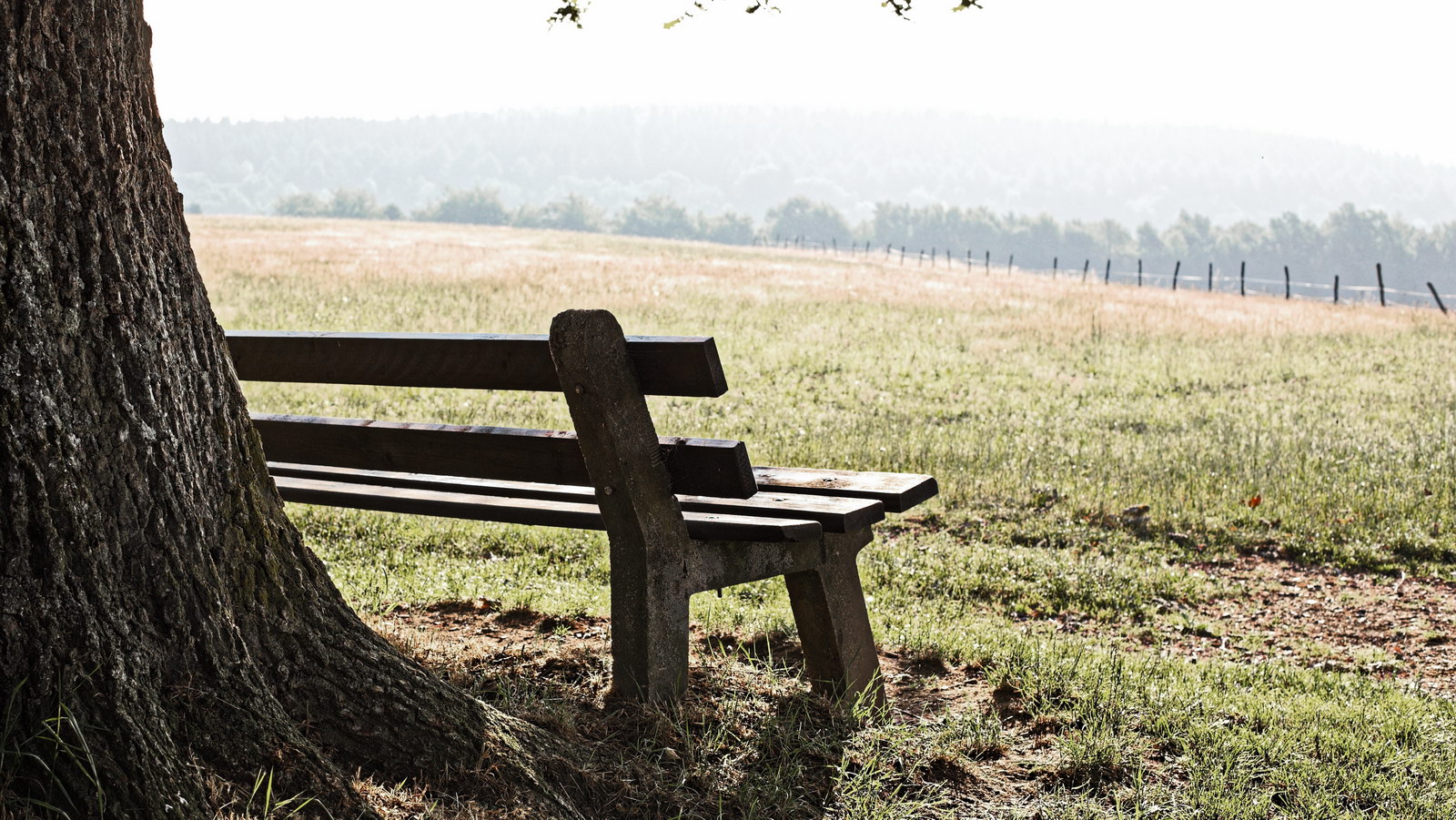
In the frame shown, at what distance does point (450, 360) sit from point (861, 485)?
53.4 inches

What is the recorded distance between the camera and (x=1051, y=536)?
25.1 feet

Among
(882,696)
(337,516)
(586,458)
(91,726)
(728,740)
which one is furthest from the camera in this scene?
(337,516)

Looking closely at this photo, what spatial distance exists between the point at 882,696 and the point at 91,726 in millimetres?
2481

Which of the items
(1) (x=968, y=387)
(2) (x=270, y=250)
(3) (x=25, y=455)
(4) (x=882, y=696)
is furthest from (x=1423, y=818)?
(2) (x=270, y=250)

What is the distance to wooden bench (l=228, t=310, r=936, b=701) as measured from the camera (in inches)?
119

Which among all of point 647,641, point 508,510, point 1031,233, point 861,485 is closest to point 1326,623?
point 861,485

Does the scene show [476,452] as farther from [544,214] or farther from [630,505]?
[544,214]

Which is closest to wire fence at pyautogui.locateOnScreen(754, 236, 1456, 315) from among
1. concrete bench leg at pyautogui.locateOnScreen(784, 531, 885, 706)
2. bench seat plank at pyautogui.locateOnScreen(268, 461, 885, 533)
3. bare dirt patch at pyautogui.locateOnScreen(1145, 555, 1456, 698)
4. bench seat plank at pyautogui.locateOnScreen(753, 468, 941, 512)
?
bare dirt patch at pyautogui.locateOnScreen(1145, 555, 1456, 698)

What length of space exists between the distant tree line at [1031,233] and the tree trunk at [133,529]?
140m

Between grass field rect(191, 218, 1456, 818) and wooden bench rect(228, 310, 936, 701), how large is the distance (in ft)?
1.01

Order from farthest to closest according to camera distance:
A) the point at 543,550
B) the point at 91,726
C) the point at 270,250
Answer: the point at 270,250
the point at 543,550
the point at 91,726

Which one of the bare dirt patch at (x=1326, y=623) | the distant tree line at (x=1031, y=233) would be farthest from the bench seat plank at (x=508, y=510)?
the distant tree line at (x=1031, y=233)

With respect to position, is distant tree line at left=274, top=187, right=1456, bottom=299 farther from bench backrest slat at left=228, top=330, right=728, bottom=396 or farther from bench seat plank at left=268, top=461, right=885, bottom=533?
bench backrest slat at left=228, top=330, right=728, bottom=396

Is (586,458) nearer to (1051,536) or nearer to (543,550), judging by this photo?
(543,550)
